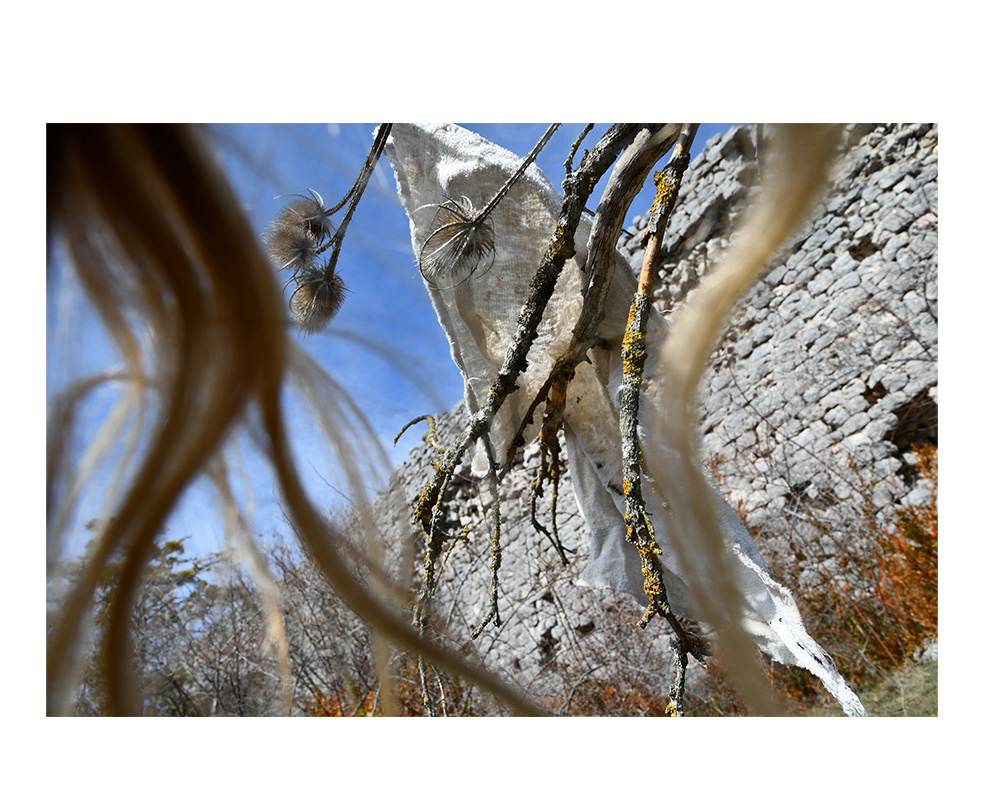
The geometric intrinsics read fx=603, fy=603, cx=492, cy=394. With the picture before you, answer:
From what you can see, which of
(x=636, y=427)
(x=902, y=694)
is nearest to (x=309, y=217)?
(x=636, y=427)

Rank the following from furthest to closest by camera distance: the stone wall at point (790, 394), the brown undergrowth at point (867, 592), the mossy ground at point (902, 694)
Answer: the stone wall at point (790, 394) < the brown undergrowth at point (867, 592) < the mossy ground at point (902, 694)

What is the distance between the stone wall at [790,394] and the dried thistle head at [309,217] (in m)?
1.44

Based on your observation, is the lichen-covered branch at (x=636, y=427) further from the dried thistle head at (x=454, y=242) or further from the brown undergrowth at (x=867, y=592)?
the brown undergrowth at (x=867, y=592)

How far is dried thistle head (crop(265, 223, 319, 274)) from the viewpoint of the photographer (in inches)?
23.1

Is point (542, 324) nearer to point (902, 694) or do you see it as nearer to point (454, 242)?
point (454, 242)

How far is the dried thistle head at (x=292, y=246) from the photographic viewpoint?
587 millimetres

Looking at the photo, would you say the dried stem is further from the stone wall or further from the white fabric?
the stone wall

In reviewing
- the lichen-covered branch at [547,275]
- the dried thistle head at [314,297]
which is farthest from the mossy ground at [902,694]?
the dried thistle head at [314,297]

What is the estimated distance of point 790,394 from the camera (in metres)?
2.01

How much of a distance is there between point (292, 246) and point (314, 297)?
53 millimetres

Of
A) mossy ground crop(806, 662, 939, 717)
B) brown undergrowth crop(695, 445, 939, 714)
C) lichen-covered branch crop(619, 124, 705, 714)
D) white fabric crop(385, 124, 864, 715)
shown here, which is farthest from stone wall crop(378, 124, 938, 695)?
lichen-covered branch crop(619, 124, 705, 714)

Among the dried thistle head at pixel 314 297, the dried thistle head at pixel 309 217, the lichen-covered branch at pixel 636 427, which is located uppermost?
the dried thistle head at pixel 309 217

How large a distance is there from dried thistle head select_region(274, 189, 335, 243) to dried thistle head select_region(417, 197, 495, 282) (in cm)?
10
